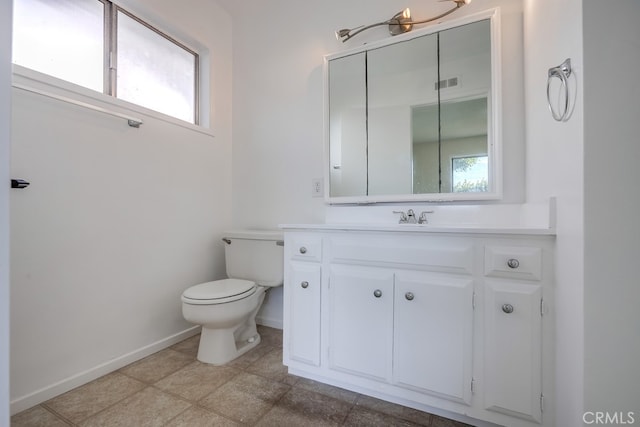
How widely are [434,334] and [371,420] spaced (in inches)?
18.0

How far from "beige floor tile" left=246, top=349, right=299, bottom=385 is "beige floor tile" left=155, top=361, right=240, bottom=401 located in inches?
4.3

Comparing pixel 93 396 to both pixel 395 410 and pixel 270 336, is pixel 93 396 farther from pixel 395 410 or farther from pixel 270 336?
pixel 395 410

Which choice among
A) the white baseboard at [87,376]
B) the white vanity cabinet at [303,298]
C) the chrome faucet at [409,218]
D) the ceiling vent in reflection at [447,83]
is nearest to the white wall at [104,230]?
the white baseboard at [87,376]

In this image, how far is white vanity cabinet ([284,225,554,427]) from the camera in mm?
1009

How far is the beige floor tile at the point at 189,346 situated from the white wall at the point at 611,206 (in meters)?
1.88

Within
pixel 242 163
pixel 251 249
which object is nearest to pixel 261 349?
pixel 251 249

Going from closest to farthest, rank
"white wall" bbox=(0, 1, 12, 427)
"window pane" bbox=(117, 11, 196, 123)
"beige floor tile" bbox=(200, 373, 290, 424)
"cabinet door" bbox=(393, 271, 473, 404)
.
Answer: "white wall" bbox=(0, 1, 12, 427), "cabinet door" bbox=(393, 271, 473, 404), "beige floor tile" bbox=(200, 373, 290, 424), "window pane" bbox=(117, 11, 196, 123)

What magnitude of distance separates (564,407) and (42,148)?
91.3 inches

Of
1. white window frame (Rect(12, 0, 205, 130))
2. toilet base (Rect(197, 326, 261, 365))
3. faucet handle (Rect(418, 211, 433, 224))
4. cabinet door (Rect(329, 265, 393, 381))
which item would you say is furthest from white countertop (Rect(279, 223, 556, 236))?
white window frame (Rect(12, 0, 205, 130))

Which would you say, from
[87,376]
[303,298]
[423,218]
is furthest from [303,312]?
[87,376]

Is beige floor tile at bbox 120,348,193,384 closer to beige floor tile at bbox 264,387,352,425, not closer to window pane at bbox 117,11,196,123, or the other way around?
beige floor tile at bbox 264,387,352,425

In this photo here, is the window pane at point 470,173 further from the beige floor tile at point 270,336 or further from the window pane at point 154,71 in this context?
the window pane at point 154,71

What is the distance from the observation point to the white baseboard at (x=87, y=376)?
1227mm

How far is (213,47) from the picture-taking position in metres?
2.20
